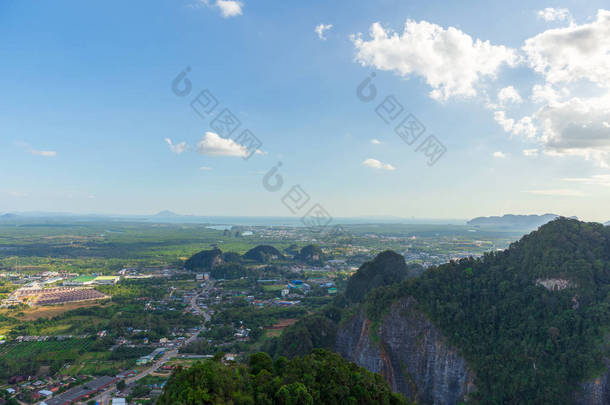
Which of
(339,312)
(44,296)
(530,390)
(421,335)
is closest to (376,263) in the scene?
(339,312)

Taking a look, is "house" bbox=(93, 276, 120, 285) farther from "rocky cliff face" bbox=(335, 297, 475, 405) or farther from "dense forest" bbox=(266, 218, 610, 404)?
"rocky cliff face" bbox=(335, 297, 475, 405)

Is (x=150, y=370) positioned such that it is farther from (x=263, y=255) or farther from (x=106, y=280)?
(x=263, y=255)

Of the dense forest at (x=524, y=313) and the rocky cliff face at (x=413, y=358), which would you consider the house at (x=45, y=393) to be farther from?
the rocky cliff face at (x=413, y=358)

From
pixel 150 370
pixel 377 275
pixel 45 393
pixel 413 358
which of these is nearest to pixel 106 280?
pixel 150 370

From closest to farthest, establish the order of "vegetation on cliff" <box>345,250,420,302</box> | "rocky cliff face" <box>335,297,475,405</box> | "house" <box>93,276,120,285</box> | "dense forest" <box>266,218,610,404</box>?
"dense forest" <box>266,218,610,404</box>
"rocky cliff face" <box>335,297,475,405</box>
"vegetation on cliff" <box>345,250,420,302</box>
"house" <box>93,276,120,285</box>

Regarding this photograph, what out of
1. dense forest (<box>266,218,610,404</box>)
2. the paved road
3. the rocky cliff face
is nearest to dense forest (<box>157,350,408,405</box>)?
the rocky cliff face

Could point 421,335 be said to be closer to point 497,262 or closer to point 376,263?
point 497,262
